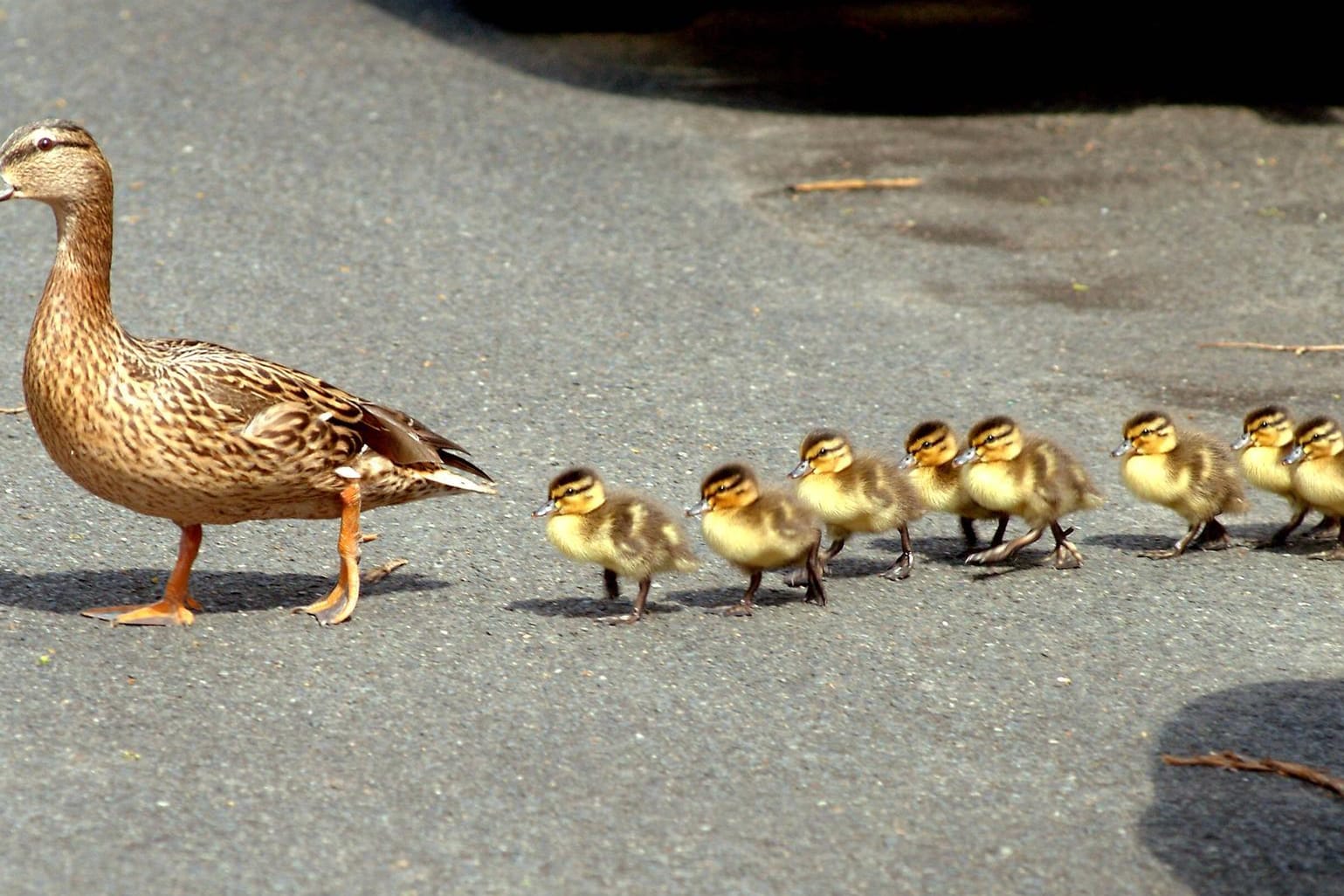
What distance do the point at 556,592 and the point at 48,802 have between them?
2045 millimetres

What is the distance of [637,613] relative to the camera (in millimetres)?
5672

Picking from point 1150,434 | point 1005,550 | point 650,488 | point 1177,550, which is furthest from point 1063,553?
→ point 650,488

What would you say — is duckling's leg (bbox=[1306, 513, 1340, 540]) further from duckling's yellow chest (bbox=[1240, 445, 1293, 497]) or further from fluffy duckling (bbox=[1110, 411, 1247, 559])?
fluffy duckling (bbox=[1110, 411, 1247, 559])

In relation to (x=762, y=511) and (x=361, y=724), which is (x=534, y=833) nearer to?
(x=361, y=724)

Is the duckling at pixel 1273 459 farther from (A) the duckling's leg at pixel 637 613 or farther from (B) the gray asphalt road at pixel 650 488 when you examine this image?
(A) the duckling's leg at pixel 637 613

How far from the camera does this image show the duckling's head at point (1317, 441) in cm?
631

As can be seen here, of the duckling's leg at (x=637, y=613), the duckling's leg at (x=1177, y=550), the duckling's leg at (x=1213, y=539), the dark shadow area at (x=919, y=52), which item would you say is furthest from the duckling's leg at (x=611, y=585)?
the dark shadow area at (x=919, y=52)

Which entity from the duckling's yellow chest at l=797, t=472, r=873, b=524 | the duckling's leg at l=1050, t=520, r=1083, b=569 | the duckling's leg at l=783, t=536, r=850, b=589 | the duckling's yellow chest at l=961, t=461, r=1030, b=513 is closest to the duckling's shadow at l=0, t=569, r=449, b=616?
the duckling's leg at l=783, t=536, r=850, b=589

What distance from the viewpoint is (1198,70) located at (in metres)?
12.2

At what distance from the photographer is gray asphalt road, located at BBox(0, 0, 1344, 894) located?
14.2 ft

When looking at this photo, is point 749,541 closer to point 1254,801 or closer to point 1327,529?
point 1254,801

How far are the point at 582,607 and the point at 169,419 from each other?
1.51 metres

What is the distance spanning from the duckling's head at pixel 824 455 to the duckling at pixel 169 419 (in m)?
1.43

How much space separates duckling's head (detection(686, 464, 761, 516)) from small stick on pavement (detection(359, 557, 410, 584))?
106 centimetres
